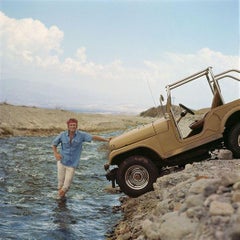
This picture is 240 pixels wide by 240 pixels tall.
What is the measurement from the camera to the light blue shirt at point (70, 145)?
1117 centimetres

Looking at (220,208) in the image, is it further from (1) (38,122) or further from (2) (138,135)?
(1) (38,122)

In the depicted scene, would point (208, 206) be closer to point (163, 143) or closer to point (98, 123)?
point (163, 143)

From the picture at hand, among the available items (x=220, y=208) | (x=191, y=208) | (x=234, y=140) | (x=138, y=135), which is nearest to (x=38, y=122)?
(x=138, y=135)

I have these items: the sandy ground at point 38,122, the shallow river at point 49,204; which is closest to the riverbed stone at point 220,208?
the shallow river at point 49,204

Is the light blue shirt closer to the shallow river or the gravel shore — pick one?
the shallow river

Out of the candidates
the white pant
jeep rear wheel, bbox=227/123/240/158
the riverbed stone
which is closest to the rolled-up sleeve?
the white pant

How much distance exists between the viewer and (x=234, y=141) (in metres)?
10.3

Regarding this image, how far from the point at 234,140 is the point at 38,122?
28452 mm

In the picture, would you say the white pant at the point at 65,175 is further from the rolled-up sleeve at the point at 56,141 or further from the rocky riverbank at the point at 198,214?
the rocky riverbank at the point at 198,214

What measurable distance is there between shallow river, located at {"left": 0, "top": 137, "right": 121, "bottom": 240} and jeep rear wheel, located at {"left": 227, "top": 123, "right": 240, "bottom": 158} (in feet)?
9.50

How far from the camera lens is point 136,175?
1038 cm

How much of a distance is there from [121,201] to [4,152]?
1176 centimetres

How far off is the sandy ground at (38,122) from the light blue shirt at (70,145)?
20.3m

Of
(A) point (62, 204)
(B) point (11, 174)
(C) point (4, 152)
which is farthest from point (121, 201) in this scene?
(C) point (4, 152)
